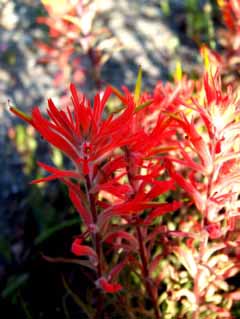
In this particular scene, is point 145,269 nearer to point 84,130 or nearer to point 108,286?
point 108,286

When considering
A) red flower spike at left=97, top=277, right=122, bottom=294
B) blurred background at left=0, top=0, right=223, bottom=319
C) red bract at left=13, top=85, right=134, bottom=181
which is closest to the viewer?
red bract at left=13, top=85, right=134, bottom=181

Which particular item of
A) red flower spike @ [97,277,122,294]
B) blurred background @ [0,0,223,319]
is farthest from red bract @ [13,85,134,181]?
blurred background @ [0,0,223,319]

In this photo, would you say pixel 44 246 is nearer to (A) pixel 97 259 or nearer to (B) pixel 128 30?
(A) pixel 97 259

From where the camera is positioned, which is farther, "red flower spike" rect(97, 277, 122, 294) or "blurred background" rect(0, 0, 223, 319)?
"blurred background" rect(0, 0, 223, 319)

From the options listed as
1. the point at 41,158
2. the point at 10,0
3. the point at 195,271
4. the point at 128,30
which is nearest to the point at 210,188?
the point at 195,271

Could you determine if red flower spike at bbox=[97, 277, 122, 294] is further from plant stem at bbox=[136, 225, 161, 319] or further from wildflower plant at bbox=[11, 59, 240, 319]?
plant stem at bbox=[136, 225, 161, 319]

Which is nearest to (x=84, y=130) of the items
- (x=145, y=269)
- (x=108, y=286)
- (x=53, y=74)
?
(x=108, y=286)

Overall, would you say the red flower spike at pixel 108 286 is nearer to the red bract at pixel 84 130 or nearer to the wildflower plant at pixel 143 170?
the wildflower plant at pixel 143 170

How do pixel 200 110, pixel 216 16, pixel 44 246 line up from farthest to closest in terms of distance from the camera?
pixel 216 16
pixel 44 246
pixel 200 110

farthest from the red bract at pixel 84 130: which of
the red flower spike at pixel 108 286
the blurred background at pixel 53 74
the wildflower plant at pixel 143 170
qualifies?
the blurred background at pixel 53 74
